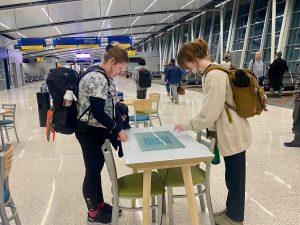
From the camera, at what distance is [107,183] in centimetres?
341

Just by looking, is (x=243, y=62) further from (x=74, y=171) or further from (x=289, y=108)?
(x=74, y=171)

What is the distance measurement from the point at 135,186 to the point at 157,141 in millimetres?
353

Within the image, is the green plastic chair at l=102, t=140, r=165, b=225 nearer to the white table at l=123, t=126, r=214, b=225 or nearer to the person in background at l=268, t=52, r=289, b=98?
the white table at l=123, t=126, r=214, b=225

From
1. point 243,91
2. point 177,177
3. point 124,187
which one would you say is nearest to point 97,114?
point 124,187

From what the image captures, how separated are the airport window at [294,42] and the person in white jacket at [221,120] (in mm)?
10367

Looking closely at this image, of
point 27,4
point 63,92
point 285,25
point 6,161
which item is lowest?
point 6,161

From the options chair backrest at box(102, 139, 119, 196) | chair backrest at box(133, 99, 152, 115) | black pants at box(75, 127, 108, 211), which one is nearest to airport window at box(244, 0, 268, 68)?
chair backrest at box(133, 99, 152, 115)

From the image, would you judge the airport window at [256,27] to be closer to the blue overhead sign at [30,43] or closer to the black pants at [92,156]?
the blue overhead sign at [30,43]

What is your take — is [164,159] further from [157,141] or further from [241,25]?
[241,25]

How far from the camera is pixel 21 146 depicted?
5266 mm

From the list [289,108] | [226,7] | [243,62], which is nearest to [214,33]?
[226,7]

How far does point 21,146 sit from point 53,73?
3576 millimetres

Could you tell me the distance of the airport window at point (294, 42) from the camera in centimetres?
1130


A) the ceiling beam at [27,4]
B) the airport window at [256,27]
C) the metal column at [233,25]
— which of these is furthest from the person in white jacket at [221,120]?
the metal column at [233,25]
